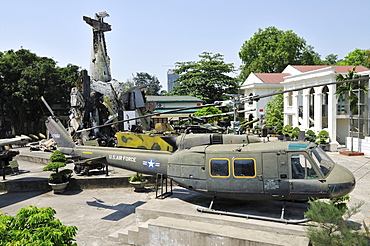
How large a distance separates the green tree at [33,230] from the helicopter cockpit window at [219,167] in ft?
15.8

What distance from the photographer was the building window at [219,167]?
927 centimetres

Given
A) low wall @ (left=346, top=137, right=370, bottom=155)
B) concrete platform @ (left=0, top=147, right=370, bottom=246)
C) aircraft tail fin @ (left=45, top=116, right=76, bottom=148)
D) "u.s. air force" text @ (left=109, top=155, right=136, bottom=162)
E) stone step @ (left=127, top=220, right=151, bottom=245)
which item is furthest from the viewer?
low wall @ (left=346, top=137, right=370, bottom=155)

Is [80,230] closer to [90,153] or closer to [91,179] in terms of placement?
[90,153]

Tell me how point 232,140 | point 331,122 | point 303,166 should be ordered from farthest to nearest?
1. point 331,122
2. point 232,140
3. point 303,166

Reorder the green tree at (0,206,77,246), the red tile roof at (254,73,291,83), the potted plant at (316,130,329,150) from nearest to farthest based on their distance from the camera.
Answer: the green tree at (0,206,77,246) → the potted plant at (316,130,329,150) → the red tile roof at (254,73,291,83)

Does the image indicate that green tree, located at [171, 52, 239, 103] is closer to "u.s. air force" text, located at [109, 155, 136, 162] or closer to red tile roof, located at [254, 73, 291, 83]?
red tile roof, located at [254, 73, 291, 83]

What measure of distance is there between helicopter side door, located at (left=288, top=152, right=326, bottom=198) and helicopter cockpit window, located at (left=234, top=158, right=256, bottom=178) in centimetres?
106

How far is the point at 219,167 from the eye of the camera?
370 inches

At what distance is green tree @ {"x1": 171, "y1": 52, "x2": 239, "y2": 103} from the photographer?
172 feet

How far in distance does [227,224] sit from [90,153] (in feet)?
20.9

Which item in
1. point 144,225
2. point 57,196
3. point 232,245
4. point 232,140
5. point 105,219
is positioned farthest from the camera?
point 57,196

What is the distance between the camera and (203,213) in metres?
9.48

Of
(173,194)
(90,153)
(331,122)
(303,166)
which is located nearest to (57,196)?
(90,153)

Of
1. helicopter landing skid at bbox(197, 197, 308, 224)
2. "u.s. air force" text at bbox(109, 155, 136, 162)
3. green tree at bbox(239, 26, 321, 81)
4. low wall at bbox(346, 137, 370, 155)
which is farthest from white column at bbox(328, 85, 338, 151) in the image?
green tree at bbox(239, 26, 321, 81)
